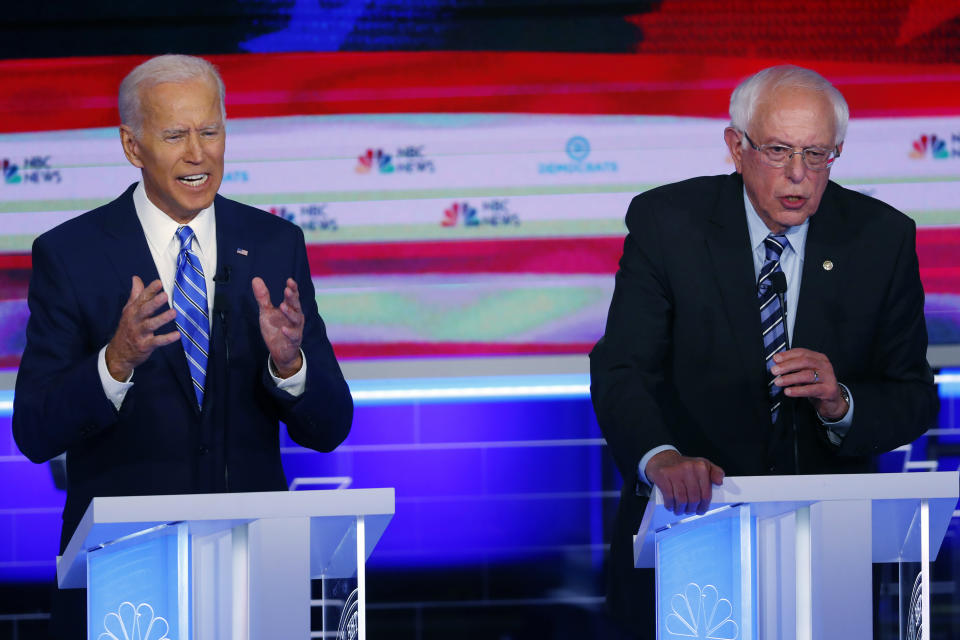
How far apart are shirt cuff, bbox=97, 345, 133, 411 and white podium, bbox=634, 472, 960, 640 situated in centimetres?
94

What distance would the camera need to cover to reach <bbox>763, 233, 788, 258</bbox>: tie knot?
2598mm

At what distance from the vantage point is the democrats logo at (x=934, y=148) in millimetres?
4180

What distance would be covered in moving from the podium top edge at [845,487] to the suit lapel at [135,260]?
3.60 feet

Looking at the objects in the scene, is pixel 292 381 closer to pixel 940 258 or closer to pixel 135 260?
pixel 135 260

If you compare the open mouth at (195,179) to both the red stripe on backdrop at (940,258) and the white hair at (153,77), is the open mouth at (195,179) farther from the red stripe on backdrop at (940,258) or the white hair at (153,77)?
the red stripe on backdrop at (940,258)

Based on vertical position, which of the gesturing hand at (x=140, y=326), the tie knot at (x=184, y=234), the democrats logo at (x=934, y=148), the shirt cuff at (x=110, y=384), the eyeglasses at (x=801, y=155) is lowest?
the shirt cuff at (x=110, y=384)

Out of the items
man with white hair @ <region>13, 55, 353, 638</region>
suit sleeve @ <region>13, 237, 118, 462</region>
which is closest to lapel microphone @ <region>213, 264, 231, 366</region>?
man with white hair @ <region>13, 55, 353, 638</region>

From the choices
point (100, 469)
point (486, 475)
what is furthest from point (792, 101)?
point (486, 475)

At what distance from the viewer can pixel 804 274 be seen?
2.55 metres

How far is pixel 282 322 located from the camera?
7.61 ft

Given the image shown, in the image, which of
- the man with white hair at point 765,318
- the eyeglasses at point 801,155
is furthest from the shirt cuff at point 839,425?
the eyeglasses at point 801,155

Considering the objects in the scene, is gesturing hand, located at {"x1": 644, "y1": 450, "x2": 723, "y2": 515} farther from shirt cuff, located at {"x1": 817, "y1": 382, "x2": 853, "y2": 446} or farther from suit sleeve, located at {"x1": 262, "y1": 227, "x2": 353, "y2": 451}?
suit sleeve, located at {"x1": 262, "y1": 227, "x2": 353, "y2": 451}

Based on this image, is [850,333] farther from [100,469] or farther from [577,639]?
[577,639]

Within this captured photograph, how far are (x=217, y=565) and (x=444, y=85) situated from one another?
2.64m
